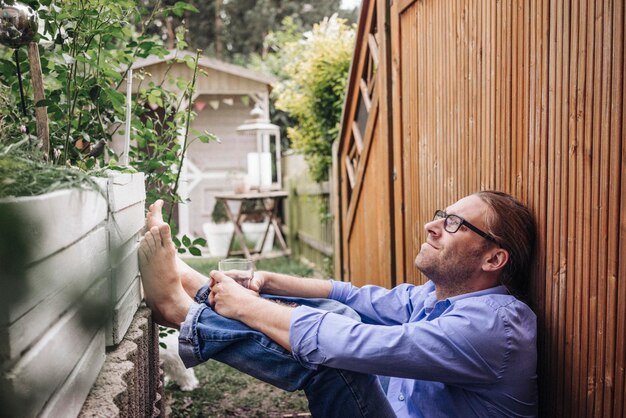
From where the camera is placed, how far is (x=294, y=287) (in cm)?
243

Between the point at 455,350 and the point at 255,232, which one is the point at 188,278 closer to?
the point at 455,350

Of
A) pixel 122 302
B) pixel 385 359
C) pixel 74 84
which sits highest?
pixel 74 84

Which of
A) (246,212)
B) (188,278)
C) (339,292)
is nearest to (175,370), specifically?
(188,278)

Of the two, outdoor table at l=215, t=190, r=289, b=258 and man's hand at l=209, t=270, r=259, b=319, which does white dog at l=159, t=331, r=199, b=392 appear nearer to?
man's hand at l=209, t=270, r=259, b=319

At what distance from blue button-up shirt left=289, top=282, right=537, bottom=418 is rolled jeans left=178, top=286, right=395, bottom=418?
74mm

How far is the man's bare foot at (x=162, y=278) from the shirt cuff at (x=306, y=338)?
0.56 metres

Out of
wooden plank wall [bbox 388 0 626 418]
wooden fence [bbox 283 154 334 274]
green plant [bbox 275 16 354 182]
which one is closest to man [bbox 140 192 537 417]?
wooden plank wall [bbox 388 0 626 418]

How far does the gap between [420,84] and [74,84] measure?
1.52 meters

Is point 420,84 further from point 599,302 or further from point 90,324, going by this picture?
point 90,324

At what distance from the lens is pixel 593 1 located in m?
1.49

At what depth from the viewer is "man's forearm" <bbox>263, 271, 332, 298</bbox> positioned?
240 centimetres

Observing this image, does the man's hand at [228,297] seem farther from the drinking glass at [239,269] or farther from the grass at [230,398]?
the grass at [230,398]

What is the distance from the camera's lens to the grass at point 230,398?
127 inches

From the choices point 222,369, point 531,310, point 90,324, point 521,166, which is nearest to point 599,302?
point 531,310
